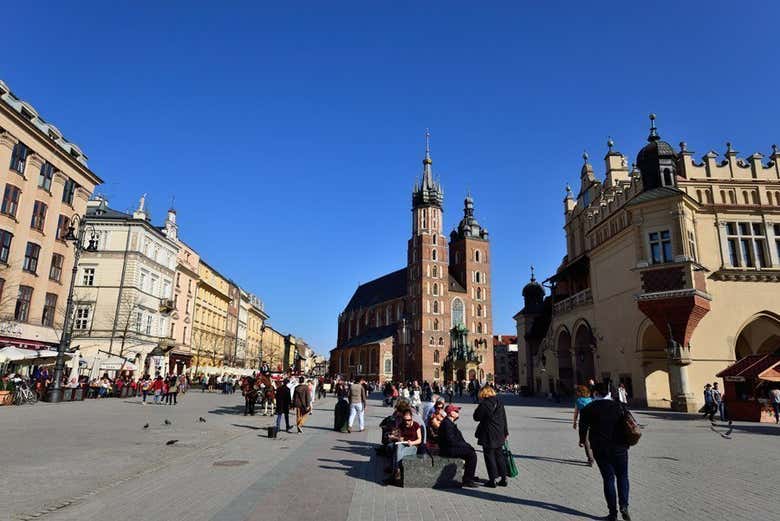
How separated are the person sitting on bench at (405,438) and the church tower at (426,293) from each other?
3093 inches

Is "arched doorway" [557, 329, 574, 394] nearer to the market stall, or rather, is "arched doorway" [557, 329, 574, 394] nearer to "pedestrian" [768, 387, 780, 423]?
the market stall

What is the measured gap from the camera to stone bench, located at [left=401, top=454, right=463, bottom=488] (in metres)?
8.26

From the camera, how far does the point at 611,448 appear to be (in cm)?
670

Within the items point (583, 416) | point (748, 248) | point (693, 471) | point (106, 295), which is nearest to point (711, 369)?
point (748, 248)

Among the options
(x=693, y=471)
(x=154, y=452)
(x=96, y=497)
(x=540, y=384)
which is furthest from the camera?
(x=540, y=384)

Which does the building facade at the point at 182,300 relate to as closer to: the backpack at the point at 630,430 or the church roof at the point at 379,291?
the backpack at the point at 630,430

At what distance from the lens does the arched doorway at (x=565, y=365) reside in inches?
1554

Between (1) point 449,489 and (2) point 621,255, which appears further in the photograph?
(2) point 621,255

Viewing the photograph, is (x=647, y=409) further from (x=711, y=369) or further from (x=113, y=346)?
(x=113, y=346)

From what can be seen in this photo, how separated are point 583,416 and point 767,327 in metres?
25.8

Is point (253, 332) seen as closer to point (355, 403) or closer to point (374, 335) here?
point (374, 335)

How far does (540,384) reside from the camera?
45.0 meters

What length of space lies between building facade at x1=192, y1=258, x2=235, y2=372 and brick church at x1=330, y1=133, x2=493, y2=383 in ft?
98.9

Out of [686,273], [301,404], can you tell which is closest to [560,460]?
[301,404]
